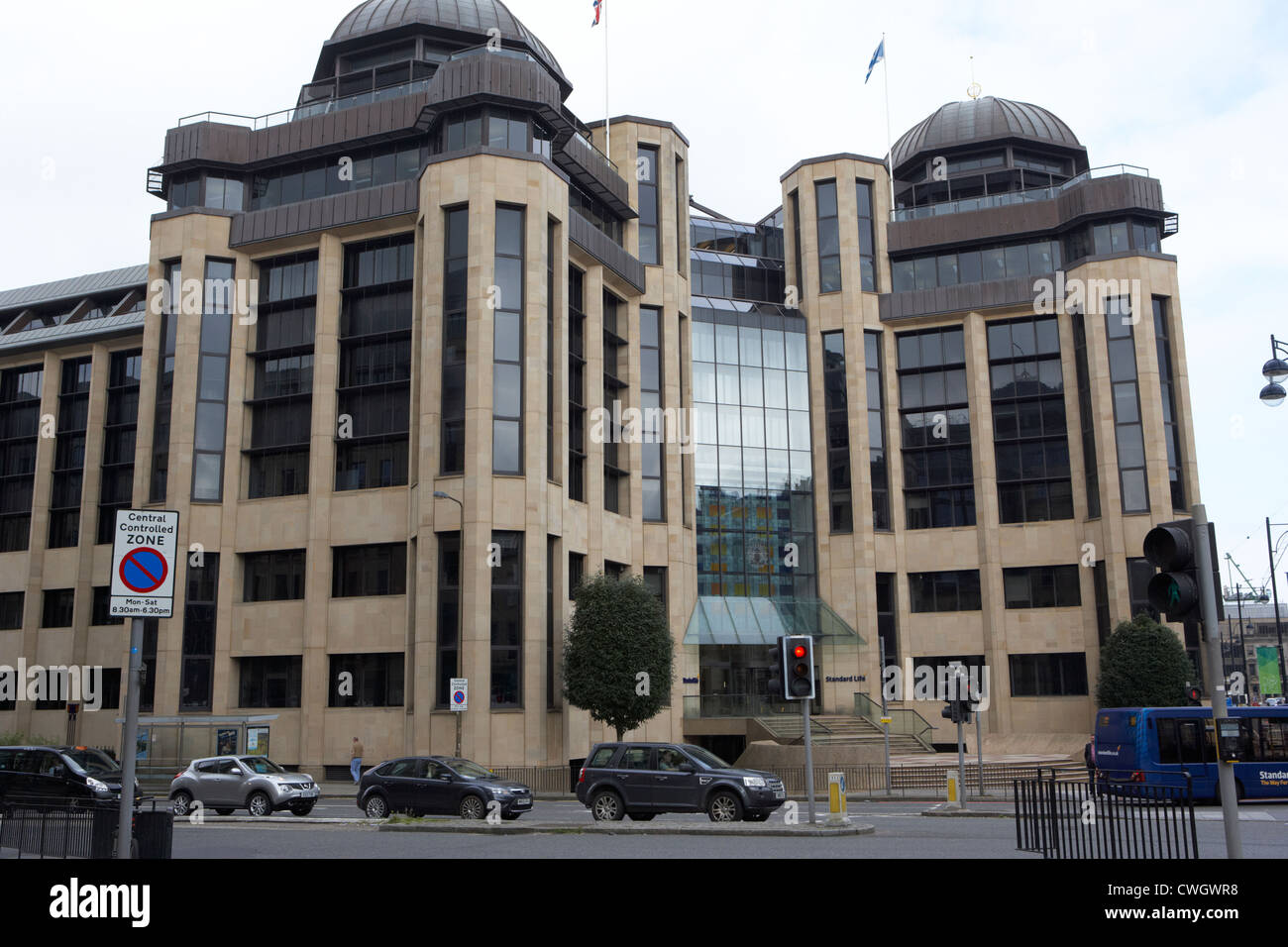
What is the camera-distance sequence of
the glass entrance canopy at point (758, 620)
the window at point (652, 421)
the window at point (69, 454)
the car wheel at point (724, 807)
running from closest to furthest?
the car wheel at point (724, 807) → the glass entrance canopy at point (758, 620) → the window at point (652, 421) → the window at point (69, 454)

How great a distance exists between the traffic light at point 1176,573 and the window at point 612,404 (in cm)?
4035

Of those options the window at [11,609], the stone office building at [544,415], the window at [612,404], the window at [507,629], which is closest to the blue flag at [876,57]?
the stone office building at [544,415]

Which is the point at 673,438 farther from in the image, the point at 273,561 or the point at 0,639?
the point at 0,639

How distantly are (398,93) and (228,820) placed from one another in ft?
108

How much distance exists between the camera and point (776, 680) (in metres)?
22.2

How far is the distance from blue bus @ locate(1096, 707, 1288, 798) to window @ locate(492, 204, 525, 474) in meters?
22.2

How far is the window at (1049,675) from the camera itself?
52.3 meters

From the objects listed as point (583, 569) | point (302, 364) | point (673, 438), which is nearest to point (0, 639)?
point (302, 364)

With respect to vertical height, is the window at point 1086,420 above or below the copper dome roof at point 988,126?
below

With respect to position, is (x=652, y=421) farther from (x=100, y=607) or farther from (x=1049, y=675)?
(x=100, y=607)

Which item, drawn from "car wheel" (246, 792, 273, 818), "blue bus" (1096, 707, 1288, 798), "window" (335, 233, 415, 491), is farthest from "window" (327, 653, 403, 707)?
"blue bus" (1096, 707, 1288, 798)

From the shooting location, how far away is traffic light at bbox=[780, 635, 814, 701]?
21156mm

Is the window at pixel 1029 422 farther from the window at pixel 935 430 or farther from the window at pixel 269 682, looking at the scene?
the window at pixel 269 682
